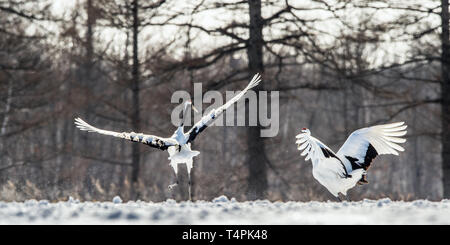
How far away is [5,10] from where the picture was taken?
2477cm

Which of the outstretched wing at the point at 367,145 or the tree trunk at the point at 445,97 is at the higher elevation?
the tree trunk at the point at 445,97

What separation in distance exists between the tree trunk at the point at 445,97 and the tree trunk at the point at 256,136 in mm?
5134

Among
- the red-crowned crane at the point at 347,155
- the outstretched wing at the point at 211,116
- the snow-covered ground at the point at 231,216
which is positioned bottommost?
the snow-covered ground at the point at 231,216

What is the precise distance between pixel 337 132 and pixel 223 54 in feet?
14.2

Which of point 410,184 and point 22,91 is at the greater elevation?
point 22,91

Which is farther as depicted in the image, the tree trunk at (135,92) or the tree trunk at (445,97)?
the tree trunk at (135,92)

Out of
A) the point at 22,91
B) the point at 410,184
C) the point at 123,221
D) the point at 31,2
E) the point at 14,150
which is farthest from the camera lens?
the point at 410,184

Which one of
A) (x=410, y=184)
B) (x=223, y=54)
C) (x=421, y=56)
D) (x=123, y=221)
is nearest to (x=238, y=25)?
(x=223, y=54)

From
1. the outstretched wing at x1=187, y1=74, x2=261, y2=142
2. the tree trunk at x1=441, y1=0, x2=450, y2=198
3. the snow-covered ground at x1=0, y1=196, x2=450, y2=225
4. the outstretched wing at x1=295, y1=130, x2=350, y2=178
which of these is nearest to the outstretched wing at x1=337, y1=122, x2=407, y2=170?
the outstretched wing at x1=295, y1=130, x2=350, y2=178

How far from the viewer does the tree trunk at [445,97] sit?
21641 millimetres

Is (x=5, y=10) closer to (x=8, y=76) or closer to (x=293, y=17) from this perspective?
(x=8, y=76)

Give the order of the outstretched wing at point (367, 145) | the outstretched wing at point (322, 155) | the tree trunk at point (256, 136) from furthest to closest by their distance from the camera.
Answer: the tree trunk at point (256, 136) → the outstretched wing at point (367, 145) → the outstretched wing at point (322, 155)

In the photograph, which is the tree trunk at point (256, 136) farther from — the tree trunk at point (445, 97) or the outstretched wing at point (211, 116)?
the outstretched wing at point (211, 116)

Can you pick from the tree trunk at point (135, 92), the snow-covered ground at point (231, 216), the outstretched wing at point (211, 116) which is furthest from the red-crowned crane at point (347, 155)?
the tree trunk at point (135, 92)
